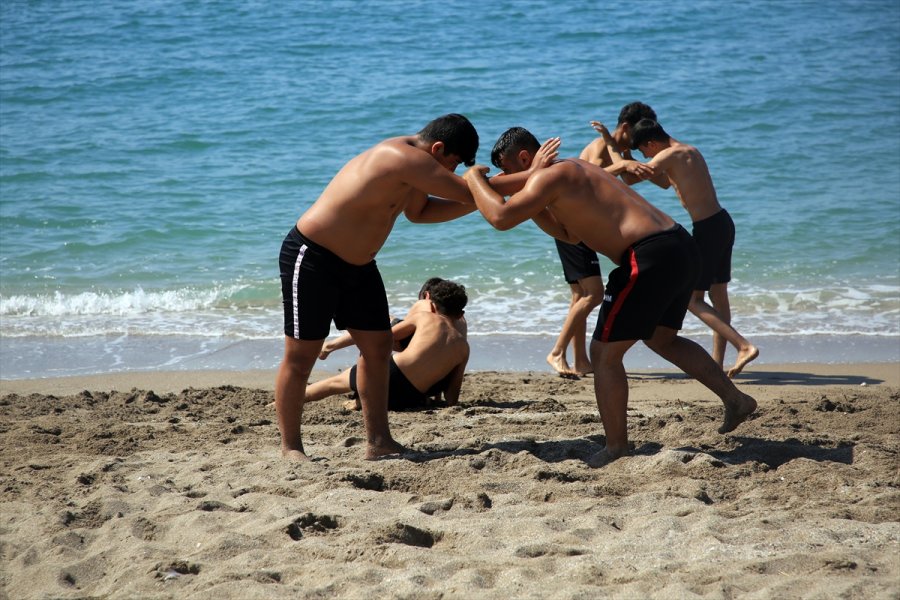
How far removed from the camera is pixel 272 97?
631 inches

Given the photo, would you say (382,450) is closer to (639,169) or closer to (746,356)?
(639,169)

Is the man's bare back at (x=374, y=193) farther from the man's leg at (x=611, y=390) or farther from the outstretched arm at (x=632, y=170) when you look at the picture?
the outstretched arm at (x=632, y=170)

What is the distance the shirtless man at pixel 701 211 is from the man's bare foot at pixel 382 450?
2748 millimetres

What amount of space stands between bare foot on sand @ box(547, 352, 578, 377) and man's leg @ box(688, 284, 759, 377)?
38.2 inches

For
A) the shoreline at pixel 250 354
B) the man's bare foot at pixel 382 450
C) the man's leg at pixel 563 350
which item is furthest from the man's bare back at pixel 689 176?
the man's bare foot at pixel 382 450

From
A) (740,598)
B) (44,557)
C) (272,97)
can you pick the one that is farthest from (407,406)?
(272,97)

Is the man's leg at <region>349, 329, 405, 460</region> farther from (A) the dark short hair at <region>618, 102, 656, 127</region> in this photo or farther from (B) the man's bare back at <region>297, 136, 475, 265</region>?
(A) the dark short hair at <region>618, 102, 656, 127</region>

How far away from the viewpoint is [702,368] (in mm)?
4766

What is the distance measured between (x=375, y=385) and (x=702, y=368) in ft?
5.19

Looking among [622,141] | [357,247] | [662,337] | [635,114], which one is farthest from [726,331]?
[357,247]

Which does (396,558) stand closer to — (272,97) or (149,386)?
(149,386)

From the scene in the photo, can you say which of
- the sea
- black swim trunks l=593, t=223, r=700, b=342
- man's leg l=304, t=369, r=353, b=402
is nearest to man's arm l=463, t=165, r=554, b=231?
black swim trunks l=593, t=223, r=700, b=342

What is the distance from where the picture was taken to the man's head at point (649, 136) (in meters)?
6.68

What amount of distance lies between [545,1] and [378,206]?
1656cm
